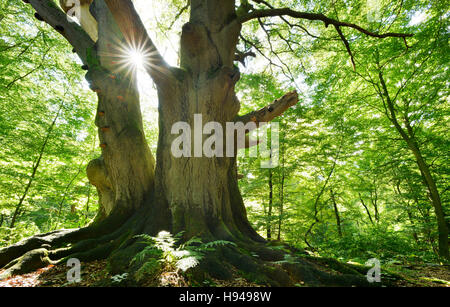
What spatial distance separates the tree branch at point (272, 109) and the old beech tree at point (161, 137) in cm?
2

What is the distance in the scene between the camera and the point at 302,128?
6.80 m

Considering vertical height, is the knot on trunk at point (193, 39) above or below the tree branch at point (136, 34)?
above

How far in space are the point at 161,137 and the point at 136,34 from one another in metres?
1.72

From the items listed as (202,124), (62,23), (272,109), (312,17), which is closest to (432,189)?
(272,109)

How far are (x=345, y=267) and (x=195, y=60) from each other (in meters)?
4.26

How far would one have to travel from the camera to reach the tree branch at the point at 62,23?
360cm

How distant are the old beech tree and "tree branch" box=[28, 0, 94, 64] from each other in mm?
17

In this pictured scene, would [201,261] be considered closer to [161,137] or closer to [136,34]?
[161,137]

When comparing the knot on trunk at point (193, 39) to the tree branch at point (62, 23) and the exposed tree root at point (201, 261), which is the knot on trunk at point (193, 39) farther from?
the exposed tree root at point (201, 261)

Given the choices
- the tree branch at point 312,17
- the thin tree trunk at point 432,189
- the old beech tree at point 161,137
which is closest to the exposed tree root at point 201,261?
the old beech tree at point 161,137

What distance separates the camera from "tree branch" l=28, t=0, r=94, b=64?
360 centimetres

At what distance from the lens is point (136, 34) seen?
2.87 metres

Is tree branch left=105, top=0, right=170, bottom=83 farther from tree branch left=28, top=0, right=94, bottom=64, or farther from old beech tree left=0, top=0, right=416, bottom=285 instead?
tree branch left=28, top=0, right=94, bottom=64

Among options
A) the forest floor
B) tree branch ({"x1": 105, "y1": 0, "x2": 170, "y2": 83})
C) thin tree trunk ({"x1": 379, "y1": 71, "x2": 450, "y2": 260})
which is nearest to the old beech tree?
tree branch ({"x1": 105, "y1": 0, "x2": 170, "y2": 83})
